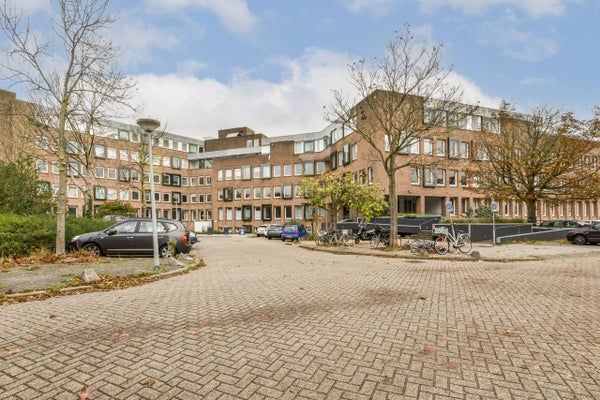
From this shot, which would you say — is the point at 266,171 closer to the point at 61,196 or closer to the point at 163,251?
the point at 163,251

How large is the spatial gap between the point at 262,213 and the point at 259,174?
6540 millimetres

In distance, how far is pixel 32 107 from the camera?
73.3 feet

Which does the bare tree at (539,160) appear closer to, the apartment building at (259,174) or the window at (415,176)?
the apartment building at (259,174)

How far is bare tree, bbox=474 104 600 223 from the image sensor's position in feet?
93.5

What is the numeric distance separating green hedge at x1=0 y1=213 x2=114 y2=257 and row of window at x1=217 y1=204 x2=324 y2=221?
4159 cm

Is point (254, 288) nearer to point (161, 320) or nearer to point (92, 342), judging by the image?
point (161, 320)

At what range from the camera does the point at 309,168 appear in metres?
57.2

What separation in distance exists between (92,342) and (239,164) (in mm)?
61226

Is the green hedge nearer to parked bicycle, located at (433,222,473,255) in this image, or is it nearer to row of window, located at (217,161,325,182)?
parked bicycle, located at (433,222,473,255)

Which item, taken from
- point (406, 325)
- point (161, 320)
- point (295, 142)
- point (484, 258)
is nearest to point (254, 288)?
point (161, 320)

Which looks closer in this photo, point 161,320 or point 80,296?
point 161,320

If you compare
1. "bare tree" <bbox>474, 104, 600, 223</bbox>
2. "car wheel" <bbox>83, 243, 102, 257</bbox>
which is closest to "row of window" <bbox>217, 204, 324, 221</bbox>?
"bare tree" <bbox>474, 104, 600, 223</bbox>

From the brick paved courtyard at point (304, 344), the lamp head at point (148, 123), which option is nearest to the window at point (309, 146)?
the lamp head at point (148, 123)

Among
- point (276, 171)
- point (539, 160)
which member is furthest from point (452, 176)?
point (276, 171)
